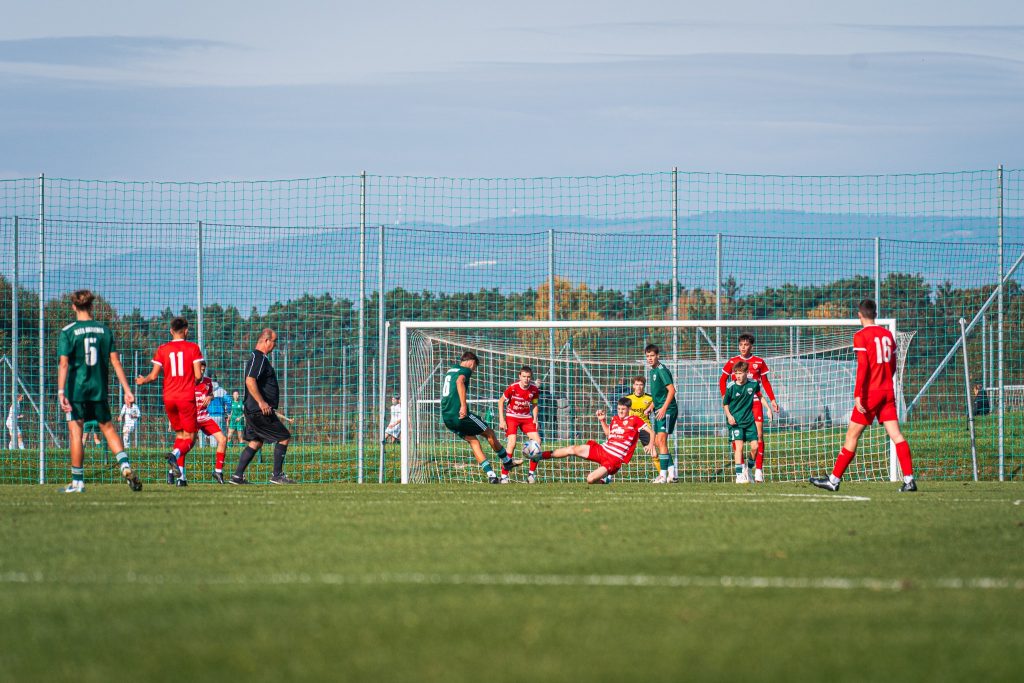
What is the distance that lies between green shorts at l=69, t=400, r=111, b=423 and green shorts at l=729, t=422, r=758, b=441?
8.05m

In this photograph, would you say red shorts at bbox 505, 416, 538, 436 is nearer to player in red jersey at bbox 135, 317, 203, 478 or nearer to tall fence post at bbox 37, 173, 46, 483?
player in red jersey at bbox 135, 317, 203, 478

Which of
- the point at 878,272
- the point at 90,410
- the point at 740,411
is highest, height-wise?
the point at 878,272

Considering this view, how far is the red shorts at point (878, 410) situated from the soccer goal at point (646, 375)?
5.04 meters

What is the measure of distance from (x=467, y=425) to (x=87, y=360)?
16.9 feet

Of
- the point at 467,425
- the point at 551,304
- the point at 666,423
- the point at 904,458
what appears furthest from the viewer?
the point at 551,304

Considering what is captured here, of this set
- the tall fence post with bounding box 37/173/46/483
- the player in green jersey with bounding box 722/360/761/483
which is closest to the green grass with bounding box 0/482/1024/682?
the player in green jersey with bounding box 722/360/761/483

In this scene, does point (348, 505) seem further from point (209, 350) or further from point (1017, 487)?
point (209, 350)

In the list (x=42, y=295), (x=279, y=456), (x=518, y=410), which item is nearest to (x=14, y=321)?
(x=42, y=295)

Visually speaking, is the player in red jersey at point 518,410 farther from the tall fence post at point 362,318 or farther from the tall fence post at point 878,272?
the tall fence post at point 878,272

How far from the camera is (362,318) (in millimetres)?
17688

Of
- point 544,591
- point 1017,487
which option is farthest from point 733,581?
point 1017,487

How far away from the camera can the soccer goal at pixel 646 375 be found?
18.0m

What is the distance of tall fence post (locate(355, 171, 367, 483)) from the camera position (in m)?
17.5

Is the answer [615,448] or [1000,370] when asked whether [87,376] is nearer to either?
[615,448]
